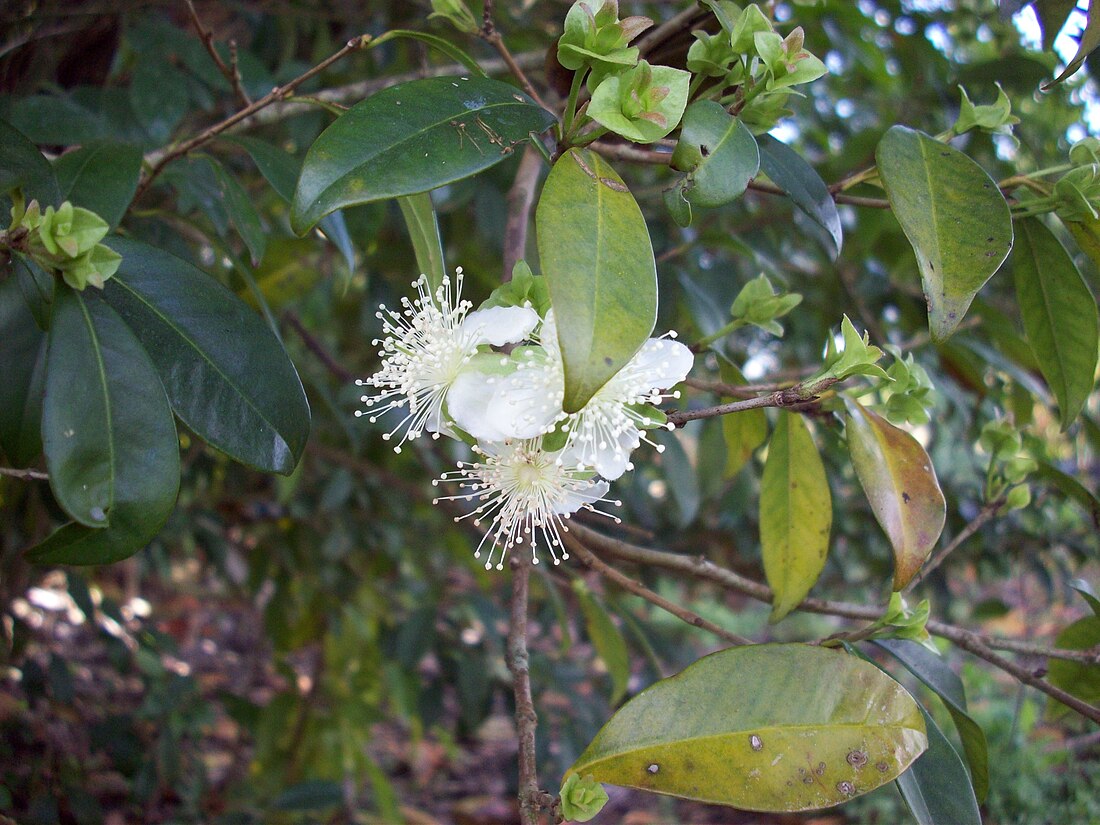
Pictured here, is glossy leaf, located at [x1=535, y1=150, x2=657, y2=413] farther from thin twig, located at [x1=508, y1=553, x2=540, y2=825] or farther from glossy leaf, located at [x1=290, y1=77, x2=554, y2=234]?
thin twig, located at [x1=508, y1=553, x2=540, y2=825]

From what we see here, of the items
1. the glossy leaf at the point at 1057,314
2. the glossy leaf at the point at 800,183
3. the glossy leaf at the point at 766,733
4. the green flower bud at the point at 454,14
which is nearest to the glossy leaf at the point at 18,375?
the green flower bud at the point at 454,14

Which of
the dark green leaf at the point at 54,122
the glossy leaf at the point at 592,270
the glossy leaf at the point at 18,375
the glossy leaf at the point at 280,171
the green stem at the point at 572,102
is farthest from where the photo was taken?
the dark green leaf at the point at 54,122

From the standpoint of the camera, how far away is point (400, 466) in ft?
6.13

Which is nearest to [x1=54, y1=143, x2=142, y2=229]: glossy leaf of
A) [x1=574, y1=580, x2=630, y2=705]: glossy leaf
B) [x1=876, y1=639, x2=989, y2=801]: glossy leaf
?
[x1=574, y1=580, x2=630, y2=705]: glossy leaf

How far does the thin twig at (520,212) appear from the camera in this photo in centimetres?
87

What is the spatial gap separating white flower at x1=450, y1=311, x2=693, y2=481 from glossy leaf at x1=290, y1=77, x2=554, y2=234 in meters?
0.13

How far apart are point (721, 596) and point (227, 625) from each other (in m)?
1.97

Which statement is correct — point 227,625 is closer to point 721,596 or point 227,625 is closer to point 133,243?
point 721,596

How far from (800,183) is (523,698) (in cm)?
50

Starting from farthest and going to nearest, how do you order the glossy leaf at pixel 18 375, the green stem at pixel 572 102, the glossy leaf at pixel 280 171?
the glossy leaf at pixel 280 171 → the glossy leaf at pixel 18 375 → the green stem at pixel 572 102

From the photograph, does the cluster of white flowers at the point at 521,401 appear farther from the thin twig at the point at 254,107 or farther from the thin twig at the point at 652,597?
the thin twig at the point at 254,107

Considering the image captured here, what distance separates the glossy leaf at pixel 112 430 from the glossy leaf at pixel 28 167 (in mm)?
118

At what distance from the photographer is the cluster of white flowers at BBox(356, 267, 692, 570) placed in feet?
2.08

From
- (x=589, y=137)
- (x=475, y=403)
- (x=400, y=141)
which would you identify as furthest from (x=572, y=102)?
(x=475, y=403)
